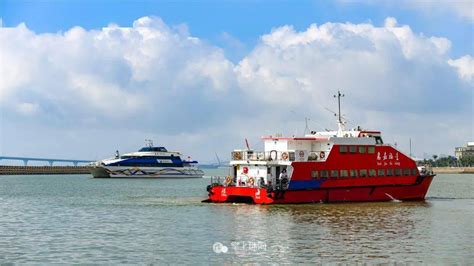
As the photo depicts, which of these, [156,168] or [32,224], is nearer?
[32,224]

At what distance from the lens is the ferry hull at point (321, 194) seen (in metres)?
49.6

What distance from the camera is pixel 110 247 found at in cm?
3139

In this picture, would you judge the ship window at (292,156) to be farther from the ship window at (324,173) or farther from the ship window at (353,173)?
the ship window at (353,173)

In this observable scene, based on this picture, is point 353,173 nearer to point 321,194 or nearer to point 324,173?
point 324,173

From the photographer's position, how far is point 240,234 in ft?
117

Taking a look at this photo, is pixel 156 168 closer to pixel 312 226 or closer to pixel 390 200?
pixel 390 200

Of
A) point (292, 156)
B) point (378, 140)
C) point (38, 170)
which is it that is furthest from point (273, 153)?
point (38, 170)

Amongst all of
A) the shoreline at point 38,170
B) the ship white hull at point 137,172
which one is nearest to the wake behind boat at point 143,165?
the ship white hull at point 137,172

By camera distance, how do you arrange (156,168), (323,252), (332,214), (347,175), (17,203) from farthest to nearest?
(156,168), (17,203), (347,175), (332,214), (323,252)

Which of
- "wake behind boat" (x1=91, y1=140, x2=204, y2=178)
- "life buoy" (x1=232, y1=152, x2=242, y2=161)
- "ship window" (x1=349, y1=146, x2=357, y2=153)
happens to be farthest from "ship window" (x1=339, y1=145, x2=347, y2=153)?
"wake behind boat" (x1=91, y1=140, x2=204, y2=178)

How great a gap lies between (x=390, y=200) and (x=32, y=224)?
27342 millimetres

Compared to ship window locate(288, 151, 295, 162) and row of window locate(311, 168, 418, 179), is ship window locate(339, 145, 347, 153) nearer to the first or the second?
row of window locate(311, 168, 418, 179)

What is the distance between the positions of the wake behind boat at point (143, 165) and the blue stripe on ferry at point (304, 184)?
8500 cm

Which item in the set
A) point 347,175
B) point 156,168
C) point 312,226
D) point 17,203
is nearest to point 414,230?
point 312,226
